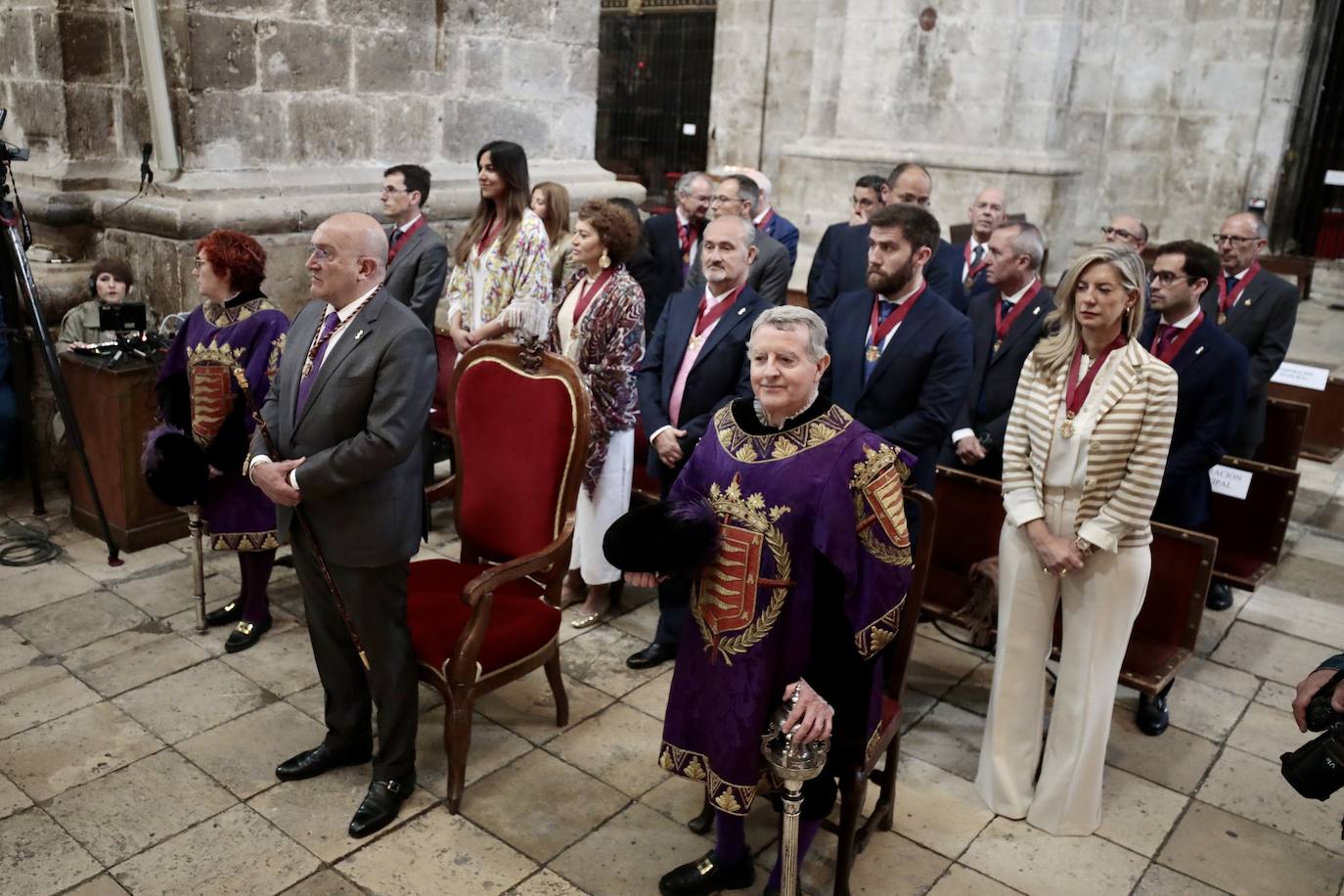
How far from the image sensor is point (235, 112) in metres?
5.24

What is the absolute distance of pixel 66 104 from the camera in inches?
213

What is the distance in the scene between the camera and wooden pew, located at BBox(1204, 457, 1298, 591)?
448cm

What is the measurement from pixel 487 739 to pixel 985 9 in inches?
299

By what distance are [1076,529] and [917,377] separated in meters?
0.87

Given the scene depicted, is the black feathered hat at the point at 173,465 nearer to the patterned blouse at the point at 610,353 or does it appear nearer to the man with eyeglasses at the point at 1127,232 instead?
the patterned blouse at the point at 610,353

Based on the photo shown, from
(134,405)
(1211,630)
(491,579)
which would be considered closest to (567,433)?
(491,579)

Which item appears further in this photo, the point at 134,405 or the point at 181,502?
the point at 134,405

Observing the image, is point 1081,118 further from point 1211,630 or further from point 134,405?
point 134,405

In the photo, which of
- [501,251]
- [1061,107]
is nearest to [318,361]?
[501,251]

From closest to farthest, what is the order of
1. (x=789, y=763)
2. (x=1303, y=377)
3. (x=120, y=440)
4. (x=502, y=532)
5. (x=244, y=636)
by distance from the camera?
(x=789, y=763) < (x=502, y=532) < (x=244, y=636) < (x=120, y=440) < (x=1303, y=377)

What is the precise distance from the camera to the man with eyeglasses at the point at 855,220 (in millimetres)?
5492

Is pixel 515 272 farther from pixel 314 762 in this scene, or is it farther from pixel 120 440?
pixel 314 762

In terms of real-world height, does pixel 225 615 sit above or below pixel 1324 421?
below

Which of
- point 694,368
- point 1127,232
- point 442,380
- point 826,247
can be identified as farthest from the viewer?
point 1127,232
